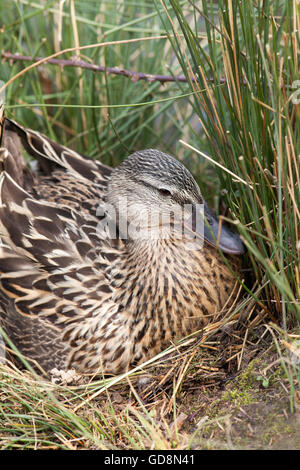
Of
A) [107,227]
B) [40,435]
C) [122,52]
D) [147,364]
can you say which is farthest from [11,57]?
[40,435]

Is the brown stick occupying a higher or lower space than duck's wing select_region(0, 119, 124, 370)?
higher

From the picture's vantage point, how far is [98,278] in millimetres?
2975

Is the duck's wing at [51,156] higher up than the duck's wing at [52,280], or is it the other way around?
the duck's wing at [51,156]

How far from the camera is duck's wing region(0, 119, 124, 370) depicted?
9.48 feet

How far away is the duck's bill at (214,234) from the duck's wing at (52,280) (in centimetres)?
44

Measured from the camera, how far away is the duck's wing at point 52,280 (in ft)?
9.48

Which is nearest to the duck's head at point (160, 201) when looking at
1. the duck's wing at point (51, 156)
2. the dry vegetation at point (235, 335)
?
the dry vegetation at point (235, 335)

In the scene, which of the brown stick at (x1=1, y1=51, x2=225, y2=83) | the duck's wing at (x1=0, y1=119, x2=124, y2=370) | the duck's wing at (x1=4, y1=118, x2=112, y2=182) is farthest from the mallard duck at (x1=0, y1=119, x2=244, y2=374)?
the brown stick at (x1=1, y1=51, x2=225, y2=83)

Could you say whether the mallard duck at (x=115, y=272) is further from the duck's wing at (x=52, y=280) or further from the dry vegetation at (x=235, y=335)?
the dry vegetation at (x=235, y=335)

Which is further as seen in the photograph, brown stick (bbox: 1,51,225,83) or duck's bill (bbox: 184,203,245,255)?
brown stick (bbox: 1,51,225,83)

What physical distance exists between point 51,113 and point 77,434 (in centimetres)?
265

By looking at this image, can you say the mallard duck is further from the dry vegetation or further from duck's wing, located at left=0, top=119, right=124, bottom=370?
the dry vegetation

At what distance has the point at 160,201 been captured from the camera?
2.92 metres

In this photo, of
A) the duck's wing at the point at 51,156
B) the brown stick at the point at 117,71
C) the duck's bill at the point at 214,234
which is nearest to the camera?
the duck's bill at the point at 214,234
